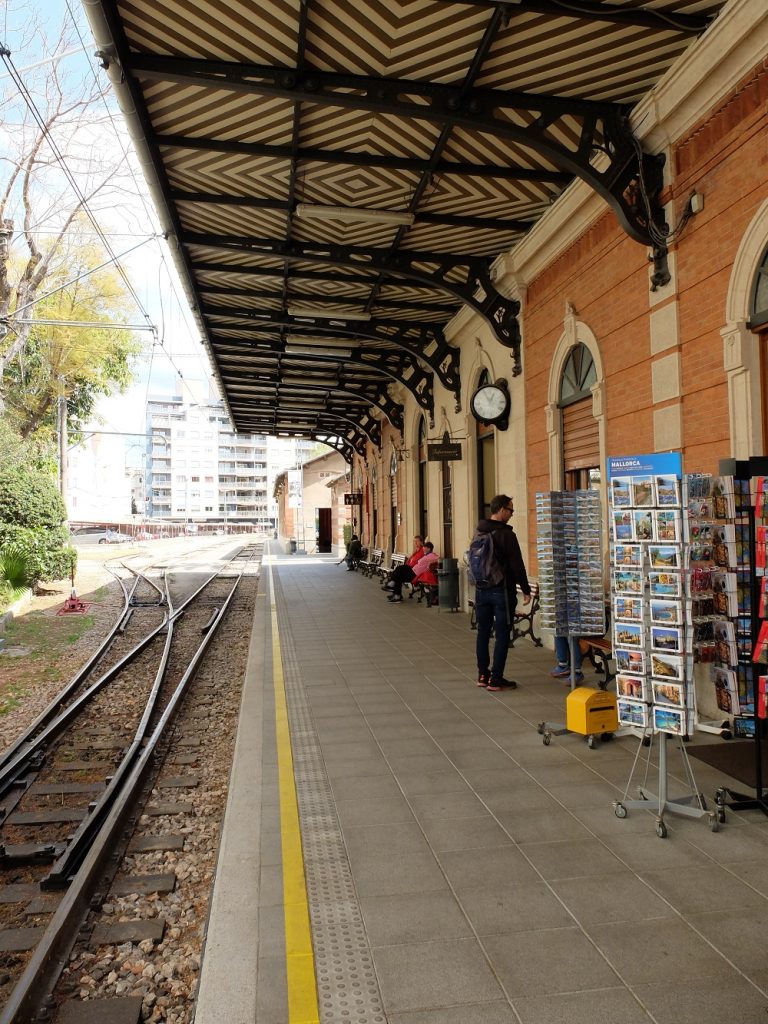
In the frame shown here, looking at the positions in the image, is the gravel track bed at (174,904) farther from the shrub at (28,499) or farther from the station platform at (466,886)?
the shrub at (28,499)

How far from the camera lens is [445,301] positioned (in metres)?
12.6

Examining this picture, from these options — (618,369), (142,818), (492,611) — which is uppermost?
(618,369)

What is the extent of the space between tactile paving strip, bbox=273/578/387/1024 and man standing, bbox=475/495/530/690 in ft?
8.02

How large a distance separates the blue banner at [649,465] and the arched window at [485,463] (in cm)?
774

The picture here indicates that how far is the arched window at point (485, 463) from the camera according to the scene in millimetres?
12492

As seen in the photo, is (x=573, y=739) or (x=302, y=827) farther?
(x=573, y=739)

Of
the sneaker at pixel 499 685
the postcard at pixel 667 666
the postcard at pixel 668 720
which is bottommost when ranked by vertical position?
the sneaker at pixel 499 685

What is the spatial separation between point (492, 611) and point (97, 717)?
4.16 metres

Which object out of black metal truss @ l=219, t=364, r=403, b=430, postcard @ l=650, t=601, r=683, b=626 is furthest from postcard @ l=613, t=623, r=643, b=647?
black metal truss @ l=219, t=364, r=403, b=430

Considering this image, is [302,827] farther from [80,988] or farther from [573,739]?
[573,739]

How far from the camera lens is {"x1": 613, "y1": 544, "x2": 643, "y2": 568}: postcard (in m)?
4.22

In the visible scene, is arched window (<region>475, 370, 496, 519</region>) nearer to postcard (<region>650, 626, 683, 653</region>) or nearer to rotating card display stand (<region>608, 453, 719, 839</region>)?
rotating card display stand (<region>608, 453, 719, 839</region>)

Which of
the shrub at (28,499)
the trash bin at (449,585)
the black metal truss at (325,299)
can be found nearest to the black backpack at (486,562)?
the black metal truss at (325,299)

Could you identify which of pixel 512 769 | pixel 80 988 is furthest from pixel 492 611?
pixel 80 988
